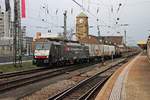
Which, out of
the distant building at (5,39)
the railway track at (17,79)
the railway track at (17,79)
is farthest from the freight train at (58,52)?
the distant building at (5,39)

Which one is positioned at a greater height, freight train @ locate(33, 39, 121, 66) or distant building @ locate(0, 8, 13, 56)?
distant building @ locate(0, 8, 13, 56)

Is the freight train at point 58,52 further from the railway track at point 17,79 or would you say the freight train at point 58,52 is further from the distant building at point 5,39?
the distant building at point 5,39

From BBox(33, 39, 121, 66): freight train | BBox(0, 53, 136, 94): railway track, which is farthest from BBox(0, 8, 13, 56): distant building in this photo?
BBox(0, 53, 136, 94): railway track

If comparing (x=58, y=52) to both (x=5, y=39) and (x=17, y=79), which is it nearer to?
(x=17, y=79)

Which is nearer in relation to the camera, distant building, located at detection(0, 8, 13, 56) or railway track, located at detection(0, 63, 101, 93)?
railway track, located at detection(0, 63, 101, 93)

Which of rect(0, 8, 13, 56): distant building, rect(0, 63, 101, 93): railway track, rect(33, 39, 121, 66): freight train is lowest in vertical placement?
rect(0, 63, 101, 93): railway track

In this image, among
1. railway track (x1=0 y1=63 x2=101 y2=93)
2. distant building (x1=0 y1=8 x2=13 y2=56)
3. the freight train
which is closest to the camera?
railway track (x1=0 y1=63 x2=101 y2=93)

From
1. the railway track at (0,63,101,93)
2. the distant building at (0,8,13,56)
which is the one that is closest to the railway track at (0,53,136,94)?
the railway track at (0,63,101,93)

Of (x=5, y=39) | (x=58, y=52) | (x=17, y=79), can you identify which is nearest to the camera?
(x=17, y=79)

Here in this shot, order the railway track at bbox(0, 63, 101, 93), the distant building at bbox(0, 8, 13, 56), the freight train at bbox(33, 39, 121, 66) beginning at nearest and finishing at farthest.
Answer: the railway track at bbox(0, 63, 101, 93) < the freight train at bbox(33, 39, 121, 66) < the distant building at bbox(0, 8, 13, 56)

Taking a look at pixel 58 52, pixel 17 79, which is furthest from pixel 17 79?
pixel 58 52

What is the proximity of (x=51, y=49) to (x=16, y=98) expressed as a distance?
21018mm

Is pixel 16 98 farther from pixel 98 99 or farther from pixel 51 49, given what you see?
pixel 51 49

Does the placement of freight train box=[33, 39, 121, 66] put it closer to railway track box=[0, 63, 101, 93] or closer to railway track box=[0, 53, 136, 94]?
railway track box=[0, 53, 136, 94]
